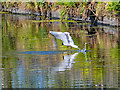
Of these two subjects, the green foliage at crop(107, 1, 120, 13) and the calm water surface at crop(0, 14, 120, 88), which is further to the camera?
the green foliage at crop(107, 1, 120, 13)

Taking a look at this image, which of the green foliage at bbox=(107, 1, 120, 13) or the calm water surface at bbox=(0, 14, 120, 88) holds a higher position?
the green foliage at bbox=(107, 1, 120, 13)

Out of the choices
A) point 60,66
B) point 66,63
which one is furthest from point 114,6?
point 60,66

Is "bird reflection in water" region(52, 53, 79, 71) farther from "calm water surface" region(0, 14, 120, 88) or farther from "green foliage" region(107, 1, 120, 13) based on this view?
"green foliage" region(107, 1, 120, 13)

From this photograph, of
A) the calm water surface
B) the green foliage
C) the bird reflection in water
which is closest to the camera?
the calm water surface

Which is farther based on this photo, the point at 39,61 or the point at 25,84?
the point at 39,61

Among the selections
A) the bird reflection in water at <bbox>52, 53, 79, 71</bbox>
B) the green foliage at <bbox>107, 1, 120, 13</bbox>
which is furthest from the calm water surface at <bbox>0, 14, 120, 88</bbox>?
→ the green foliage at <bbox>107, 1, 120, 13</bbox>

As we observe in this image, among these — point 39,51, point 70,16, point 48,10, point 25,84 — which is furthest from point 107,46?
point 48,10

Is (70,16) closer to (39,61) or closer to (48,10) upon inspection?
(48,10)

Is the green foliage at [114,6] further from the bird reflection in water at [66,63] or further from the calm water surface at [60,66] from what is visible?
the bird reflection in water at [66,63]

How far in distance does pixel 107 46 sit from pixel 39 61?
5.91 m

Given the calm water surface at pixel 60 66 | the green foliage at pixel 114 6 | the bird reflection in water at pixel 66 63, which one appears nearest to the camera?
the calm water surface at pixel 60 66

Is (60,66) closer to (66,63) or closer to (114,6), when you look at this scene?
(66,63)

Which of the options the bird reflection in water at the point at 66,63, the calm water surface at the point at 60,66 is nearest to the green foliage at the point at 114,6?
the calm water surface at the point at 60,66

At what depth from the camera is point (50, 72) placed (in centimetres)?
1367
